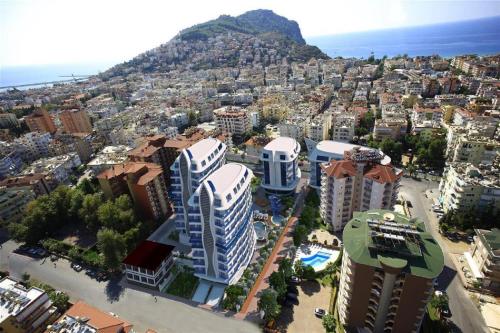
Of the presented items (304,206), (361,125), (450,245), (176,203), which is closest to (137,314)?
(176,203)

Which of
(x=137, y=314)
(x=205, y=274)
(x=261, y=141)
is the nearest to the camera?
(x=137, y=314)

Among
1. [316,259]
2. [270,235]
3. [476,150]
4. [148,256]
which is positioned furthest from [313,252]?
[476,150]

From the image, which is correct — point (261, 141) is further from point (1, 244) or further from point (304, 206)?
point (1, 244)

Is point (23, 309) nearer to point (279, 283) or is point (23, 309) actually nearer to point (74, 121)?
point (279, 283)

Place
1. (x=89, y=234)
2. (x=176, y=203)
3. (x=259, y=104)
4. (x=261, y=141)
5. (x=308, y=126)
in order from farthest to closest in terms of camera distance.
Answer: (x=259, y=104) < (x=308, y=126) < (x=261, y=141) < (x=89, y=234) < (x=176, y=203)

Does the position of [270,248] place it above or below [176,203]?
below

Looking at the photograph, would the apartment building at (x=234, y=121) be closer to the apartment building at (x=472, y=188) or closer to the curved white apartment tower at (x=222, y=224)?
the curved white apartment tower at (x=222, y=224)
